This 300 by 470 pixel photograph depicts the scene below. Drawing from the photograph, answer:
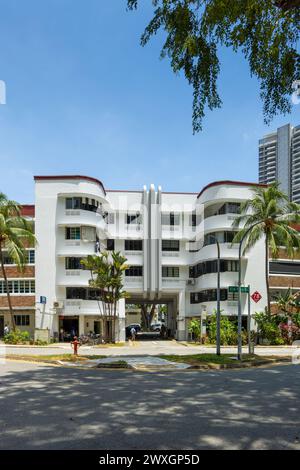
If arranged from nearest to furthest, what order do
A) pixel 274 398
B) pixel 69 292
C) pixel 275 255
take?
pixel 274 398
pixel 275 255
pixel 69 292

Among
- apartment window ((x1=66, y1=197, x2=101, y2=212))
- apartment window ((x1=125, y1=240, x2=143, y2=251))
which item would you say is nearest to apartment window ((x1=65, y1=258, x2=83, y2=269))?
apartment window ((x1=66, y1=197, x2=101, y2=212))

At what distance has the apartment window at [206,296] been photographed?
45469 millimetres

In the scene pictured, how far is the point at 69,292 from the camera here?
45125 mm

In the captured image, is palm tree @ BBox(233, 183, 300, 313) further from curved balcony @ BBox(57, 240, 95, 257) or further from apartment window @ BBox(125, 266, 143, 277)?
curved balcony @ BBox(57, 240, 95, 257)

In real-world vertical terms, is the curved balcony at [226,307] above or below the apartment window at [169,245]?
below

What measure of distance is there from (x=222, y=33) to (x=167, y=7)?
1.34m

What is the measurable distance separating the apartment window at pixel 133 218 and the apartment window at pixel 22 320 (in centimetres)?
1340

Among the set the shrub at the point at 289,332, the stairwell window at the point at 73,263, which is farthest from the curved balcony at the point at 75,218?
the shrub at the point at 289,332

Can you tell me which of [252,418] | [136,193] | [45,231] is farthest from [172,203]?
[252,418]

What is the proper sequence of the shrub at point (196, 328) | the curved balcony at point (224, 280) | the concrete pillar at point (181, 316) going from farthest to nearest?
the concrete pillar at point (181, 316)
the curved balcony at point (224, 280)
the shrub at point (196, 328)

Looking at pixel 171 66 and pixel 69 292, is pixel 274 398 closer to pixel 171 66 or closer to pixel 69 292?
pixel 171 66

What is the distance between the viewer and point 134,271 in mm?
49219

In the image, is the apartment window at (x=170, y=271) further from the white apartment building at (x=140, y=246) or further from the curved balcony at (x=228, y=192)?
the curved balcony at (x=228, y=192)

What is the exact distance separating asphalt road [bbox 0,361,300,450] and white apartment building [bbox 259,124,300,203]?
43.5 metres
